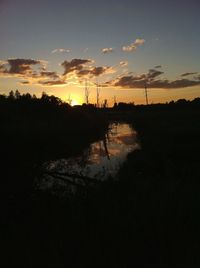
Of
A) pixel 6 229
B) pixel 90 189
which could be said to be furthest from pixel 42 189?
pixel 6 229

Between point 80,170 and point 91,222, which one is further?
point 80,170

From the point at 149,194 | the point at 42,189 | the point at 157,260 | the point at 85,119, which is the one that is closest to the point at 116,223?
the point at 157,260

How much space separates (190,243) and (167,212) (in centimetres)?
151

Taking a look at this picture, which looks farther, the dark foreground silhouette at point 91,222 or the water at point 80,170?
the water at point 80,170

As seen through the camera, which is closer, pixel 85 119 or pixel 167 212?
pixel 167 212

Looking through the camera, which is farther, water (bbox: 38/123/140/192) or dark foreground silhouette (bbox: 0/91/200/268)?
water (bbox: 38/123/140/192)

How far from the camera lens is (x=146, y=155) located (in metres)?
28.2

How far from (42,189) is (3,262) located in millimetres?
3688

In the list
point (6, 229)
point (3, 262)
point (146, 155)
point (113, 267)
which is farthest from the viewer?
point (146, 155)

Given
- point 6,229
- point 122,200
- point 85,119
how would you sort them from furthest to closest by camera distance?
point 85,119, point 122,200, point 6,229

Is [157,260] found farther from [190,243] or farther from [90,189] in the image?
[90,189]

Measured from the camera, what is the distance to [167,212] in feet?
28.0

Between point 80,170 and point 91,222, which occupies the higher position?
point 91,222

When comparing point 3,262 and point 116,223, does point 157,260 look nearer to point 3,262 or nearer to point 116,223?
point 116,223
